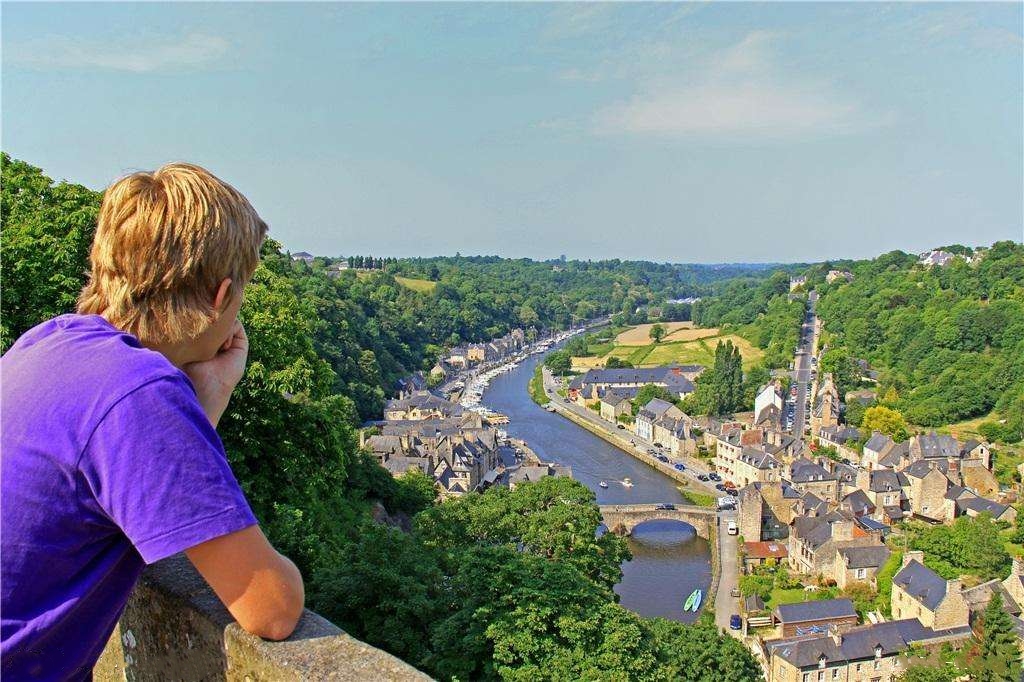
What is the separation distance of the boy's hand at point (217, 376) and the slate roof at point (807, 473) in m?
34.8

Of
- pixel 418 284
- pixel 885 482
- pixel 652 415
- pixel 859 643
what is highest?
pixel 418 284

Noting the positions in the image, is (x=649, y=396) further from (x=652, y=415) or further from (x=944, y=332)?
(x=944, y=332)

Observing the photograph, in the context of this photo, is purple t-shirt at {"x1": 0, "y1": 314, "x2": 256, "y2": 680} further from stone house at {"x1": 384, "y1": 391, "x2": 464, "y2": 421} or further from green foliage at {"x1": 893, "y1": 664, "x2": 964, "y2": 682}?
stone house at {"x1": 384, "y1": 391, "x2": 464, "y2": 421}

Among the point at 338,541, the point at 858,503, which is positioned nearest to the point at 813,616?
the point at 858,503

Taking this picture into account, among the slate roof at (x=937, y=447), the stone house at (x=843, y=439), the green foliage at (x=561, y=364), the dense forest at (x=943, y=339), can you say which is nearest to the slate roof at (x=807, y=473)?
Result: the slate roof at (x=937, y=447)

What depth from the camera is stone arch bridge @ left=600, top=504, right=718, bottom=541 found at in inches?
1196

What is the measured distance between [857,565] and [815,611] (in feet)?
14.7

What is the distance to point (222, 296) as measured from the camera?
178 centimetres

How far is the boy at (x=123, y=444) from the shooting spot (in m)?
1.43

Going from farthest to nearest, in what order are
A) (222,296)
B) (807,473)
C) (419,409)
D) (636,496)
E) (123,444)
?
(419,409) → (636,496) → (807,473) → (222,296) → (123,444)

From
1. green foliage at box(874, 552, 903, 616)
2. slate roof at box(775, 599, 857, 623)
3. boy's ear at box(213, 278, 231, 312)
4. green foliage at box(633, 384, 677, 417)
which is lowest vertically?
green foliage at box(874, 552, 903, 616)

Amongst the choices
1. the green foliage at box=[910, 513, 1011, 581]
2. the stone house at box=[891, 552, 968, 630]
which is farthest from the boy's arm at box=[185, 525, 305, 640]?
the green foliage at box=[910, 513, 1011, 581]

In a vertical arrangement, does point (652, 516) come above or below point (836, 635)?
below

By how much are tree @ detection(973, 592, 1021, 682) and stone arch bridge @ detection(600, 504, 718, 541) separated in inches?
489
